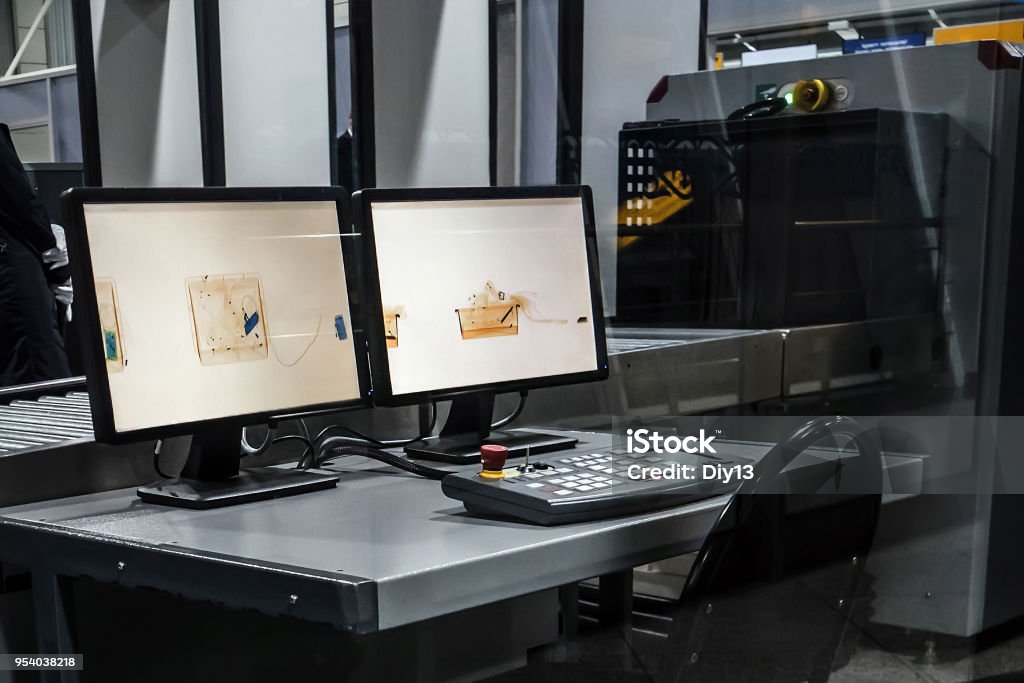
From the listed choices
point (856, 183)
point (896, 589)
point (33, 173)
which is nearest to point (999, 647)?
point (896, 589)

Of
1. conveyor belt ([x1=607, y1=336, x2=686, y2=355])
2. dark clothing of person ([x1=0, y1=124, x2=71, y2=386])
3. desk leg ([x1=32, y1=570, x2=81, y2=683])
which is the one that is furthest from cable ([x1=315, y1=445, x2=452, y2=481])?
dark clothing of person ([x1=0, y1=124, x2=71, y2=386])

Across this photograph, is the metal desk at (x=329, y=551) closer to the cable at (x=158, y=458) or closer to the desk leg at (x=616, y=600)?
A: the cable at (x=158, y=458)

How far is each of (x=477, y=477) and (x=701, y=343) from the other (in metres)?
0.30

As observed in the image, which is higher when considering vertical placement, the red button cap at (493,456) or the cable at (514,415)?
the red button cap at (493,456)

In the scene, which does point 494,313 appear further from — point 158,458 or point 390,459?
point 158,458

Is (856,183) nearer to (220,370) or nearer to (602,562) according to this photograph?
(602,562)

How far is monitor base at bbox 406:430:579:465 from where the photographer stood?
5.09 ft

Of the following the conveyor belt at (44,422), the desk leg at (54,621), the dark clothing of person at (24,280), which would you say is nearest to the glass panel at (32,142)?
the dark clothing of person at (24,280)

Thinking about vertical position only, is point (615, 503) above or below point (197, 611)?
above

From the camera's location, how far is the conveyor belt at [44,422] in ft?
4.41

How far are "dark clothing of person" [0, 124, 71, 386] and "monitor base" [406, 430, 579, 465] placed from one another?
120 centimetres

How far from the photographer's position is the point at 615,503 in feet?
3.90

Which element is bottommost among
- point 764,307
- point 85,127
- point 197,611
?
point 197,611

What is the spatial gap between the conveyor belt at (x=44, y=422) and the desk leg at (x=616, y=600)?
2.37ft
